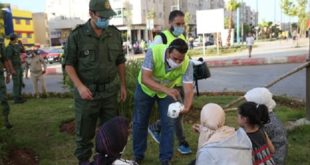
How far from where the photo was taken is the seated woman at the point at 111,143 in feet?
8.18

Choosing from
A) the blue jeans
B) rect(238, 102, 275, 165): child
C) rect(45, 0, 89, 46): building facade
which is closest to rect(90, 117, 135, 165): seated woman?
rect(238, 102, 275, 165): child

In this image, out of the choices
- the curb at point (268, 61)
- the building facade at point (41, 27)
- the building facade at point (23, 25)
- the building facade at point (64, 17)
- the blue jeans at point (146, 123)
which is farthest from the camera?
the building facade at point (64, 17)

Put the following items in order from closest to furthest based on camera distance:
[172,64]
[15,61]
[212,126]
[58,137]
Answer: [212,126]
[172,64]
[58,137]
[15,61]

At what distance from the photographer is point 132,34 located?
6444 cm

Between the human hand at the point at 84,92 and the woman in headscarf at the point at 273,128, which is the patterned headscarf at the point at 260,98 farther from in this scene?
the human hand at the point at 84,92

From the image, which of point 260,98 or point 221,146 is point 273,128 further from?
point 221,146

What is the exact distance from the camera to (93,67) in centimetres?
380

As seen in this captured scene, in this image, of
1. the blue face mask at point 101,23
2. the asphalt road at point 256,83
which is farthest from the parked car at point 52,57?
the blue face mask at point 101,23

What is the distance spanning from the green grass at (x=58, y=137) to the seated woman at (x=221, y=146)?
1775mm

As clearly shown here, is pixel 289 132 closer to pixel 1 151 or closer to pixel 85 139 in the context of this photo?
pixel 85 139

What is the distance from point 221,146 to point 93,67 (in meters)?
1.51

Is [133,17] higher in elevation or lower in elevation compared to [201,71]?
higher

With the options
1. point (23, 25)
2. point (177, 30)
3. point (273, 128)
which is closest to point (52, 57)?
point (23, 25)

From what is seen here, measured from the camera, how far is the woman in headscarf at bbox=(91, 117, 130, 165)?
2.49 metres
